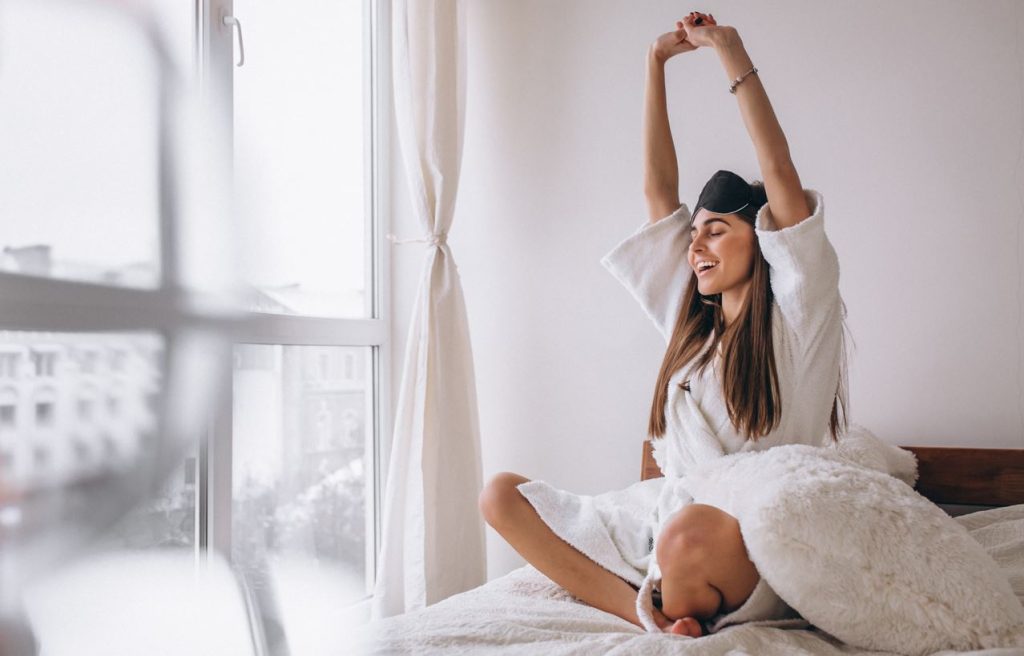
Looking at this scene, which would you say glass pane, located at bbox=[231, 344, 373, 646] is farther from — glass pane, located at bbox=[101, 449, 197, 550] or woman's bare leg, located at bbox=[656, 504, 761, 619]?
woman's bare leg, located at bbox=[656, 504, 761, 619]

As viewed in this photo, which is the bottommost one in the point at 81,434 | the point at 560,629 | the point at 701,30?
the point at 560,629

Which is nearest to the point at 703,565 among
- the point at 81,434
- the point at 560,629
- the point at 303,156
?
the point at 560,629

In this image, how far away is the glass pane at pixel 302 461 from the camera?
Result: 1780mm

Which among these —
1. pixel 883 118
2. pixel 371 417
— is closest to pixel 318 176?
pixel 371 417

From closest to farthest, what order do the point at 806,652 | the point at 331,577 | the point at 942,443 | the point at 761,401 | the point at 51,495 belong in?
the point at 806,652 → the point at 51,495 → the point at 761,401 → the point at 942,443 → the point at 331,577

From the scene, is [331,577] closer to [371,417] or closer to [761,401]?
[371,417]

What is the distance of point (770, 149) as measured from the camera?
1388mm

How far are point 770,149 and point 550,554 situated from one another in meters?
0.78

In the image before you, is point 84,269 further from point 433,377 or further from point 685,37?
point 685,37

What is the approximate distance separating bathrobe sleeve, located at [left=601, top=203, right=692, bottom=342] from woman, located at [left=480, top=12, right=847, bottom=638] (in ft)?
0.23

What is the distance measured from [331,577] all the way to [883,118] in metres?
1.71

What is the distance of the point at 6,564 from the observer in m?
1.15

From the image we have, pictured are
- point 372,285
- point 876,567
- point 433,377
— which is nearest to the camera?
point 876,567

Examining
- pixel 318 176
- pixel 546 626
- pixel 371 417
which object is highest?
pixel 318 176
